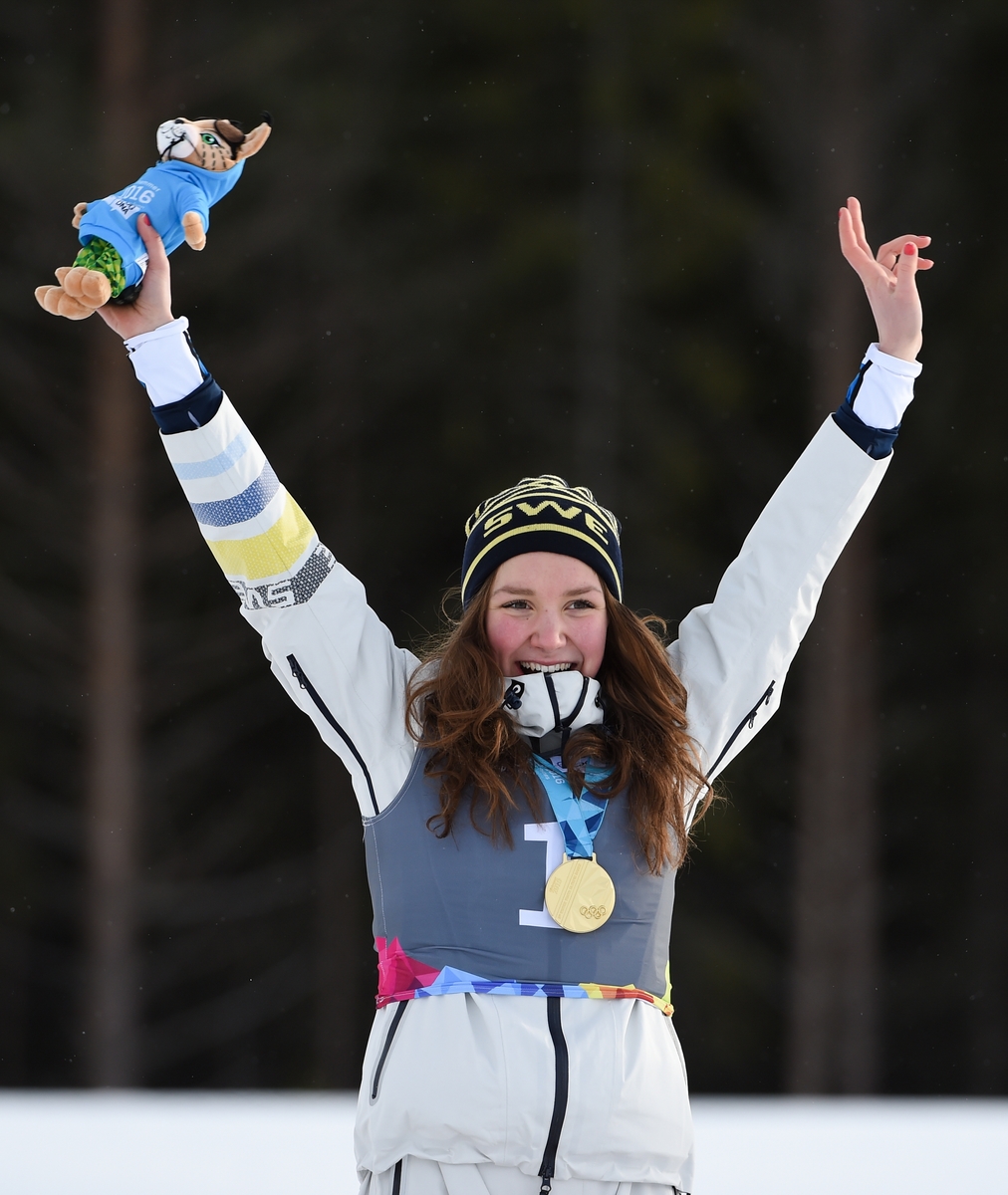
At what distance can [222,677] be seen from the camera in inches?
336

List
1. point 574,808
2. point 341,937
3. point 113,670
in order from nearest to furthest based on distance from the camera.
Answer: point 574,808 < point 113,670 < point 341,937

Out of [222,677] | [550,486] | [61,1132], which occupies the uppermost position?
[222,677]

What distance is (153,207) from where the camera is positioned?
1.99 m

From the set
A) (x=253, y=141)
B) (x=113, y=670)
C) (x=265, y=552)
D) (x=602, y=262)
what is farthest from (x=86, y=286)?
(x=602, y=262)

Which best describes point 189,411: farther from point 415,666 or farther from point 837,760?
point 837,760

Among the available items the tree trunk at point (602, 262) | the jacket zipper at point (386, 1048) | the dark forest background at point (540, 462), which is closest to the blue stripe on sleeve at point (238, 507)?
the jacket zipper at point (386, 1048)

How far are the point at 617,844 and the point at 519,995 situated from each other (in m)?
0.24

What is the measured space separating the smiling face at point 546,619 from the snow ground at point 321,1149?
1590 mm

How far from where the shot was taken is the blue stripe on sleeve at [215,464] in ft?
6.23

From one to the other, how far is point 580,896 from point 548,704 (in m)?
0.27

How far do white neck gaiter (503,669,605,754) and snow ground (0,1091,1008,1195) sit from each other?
1.56m

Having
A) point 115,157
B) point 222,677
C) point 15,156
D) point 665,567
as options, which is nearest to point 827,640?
point 665,567

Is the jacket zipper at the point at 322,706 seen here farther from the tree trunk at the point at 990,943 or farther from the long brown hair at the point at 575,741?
the tree trunk at the point at 990,943

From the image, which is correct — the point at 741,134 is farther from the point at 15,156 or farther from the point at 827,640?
the point at 15,156
